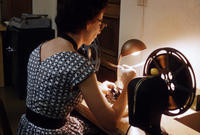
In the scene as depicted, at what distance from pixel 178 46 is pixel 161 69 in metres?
0.29

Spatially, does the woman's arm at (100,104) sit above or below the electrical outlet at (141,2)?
below

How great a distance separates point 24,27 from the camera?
3621 millimetres

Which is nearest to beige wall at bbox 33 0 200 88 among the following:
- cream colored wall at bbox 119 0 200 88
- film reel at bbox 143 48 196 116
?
cream colored wall at bbox 119 0 200 88

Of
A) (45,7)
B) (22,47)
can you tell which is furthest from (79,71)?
(45,7)

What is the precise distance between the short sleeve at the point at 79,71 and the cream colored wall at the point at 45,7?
2680 millimetres

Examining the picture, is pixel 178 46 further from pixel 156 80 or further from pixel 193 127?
pixel 156 80

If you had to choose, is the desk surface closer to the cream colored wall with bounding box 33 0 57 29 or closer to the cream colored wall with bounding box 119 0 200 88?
the cream colored wall with bounding box 119 0 200 88

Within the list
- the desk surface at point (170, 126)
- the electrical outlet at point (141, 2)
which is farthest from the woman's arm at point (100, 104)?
the electrical outlet at point (141, 2)

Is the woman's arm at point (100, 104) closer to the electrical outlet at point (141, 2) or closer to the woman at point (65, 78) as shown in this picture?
the woman at point (65, 78)

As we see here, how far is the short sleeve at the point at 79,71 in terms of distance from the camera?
1264 mm

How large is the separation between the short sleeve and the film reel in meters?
0.52

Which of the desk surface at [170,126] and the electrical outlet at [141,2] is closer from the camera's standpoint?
the desk surface at [170,126]

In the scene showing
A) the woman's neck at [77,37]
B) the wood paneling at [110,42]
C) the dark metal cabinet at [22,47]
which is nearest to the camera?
the woman's neck at [77,37]

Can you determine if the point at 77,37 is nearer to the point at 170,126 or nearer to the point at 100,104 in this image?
the point at 100,104
